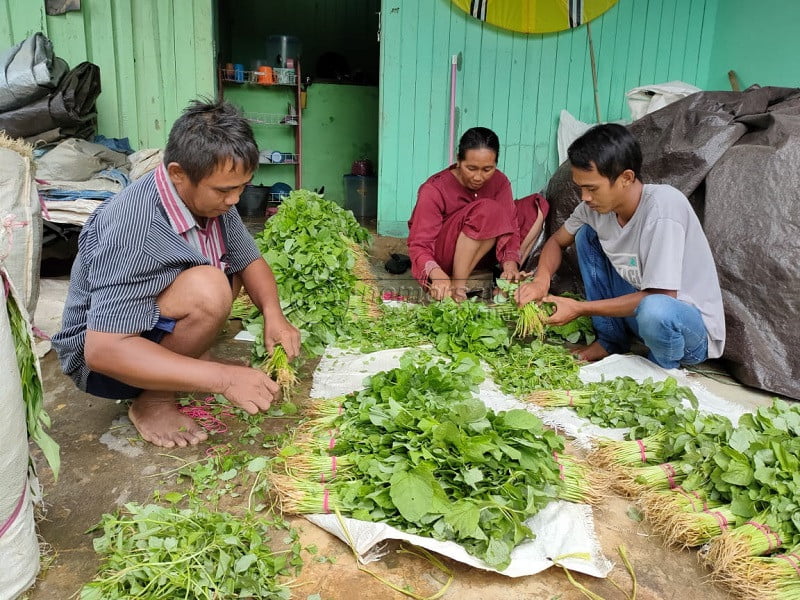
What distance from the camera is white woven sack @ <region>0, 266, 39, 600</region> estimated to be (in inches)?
54.9

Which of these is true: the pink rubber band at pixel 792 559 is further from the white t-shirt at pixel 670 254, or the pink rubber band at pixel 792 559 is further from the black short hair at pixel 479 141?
the black short hair at pixel 479 141

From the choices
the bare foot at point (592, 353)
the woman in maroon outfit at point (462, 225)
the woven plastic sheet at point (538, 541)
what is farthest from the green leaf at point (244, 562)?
the woman in maroon outfit at point (462, 225)

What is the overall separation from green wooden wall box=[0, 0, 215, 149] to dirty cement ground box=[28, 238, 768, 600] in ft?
A: 11.6

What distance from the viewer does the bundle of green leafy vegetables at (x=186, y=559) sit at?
1.44 metres

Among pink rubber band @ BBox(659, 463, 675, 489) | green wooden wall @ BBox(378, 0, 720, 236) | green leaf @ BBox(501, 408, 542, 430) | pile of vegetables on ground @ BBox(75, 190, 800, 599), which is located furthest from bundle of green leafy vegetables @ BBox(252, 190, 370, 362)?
green wooden wall @ BBox(378, 0, 720, 236)

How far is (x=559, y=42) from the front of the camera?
537cm

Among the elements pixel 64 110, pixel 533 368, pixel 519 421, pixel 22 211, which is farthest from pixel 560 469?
pixel 64 110

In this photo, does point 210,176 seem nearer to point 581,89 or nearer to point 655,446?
point 655,446

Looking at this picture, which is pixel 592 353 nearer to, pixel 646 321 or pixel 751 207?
pixel 646 321

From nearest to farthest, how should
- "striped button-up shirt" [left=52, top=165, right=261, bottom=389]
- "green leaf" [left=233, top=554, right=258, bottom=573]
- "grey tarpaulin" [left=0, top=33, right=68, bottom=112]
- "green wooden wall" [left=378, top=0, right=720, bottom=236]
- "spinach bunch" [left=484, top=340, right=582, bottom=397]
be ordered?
"green leaf" [left=233, top=554, right=258, bottom=573]
"striped button-up shirt" [left=52, top=165, right=261, bottom=389]
"spinach bunch" [left=484, top=340, right=582, bottom=397]
"grey tarpaulin" [left=0, top=33, right=68, bottom=112]
"green wooden wall" [left=378, top=0, right=720, bottom=236]

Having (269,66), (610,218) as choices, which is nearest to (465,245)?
(610,218)

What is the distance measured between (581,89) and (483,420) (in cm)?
446

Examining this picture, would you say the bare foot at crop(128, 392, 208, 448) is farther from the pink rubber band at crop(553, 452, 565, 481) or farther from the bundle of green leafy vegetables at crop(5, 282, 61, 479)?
the pink rubber band at crop(553, 452, 565, 481)

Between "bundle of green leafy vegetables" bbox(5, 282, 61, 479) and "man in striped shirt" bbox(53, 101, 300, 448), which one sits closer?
"bundle of green leafy vegetables" bbox(5, 282, 61, 479)
